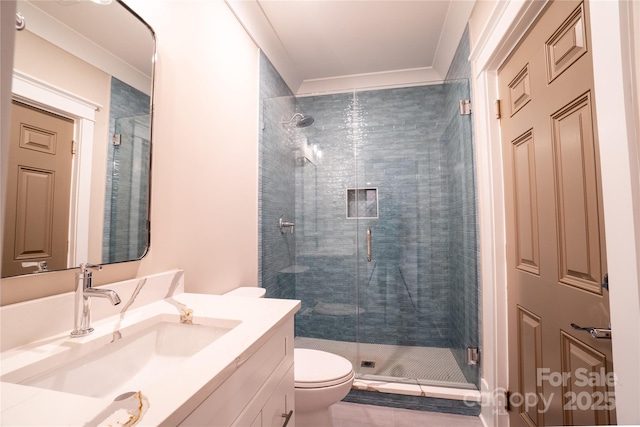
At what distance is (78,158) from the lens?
0.86 metres

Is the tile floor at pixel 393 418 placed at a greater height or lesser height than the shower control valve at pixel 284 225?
lesser

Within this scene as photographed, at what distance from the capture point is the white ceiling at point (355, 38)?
1.85m

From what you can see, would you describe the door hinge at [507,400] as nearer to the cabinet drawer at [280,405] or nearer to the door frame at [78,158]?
the cabinet drawer at [280,405]

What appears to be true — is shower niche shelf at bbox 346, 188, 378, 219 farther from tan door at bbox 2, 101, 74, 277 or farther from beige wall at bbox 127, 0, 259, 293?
tan door at bbox 2, 101, 74, 277

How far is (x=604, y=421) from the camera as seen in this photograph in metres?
0.90

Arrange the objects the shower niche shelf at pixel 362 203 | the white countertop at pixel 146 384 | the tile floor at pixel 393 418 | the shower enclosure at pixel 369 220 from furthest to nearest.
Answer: the shower niche shelf at pixel 362 203 < the shower enclosure at pixel 369 220 < the tile floor at pixel 393 418 < the white countertop at pixel 146 384

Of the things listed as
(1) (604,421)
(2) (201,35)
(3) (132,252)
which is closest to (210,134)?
(2) (201,35)

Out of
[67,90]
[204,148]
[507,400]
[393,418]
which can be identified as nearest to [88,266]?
[67,90]

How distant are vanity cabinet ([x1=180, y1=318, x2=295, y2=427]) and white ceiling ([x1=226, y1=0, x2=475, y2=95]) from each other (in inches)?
72.8

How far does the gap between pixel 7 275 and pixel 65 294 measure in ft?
0.43

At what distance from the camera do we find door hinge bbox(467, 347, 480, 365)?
5.73 ft

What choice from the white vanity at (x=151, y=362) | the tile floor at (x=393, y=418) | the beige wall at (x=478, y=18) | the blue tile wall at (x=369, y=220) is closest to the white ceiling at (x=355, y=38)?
the beige wall at (x=478, y=18)

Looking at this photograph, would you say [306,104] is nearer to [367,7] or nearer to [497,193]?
[367,7]

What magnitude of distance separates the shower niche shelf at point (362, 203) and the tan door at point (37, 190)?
1.98 metres
